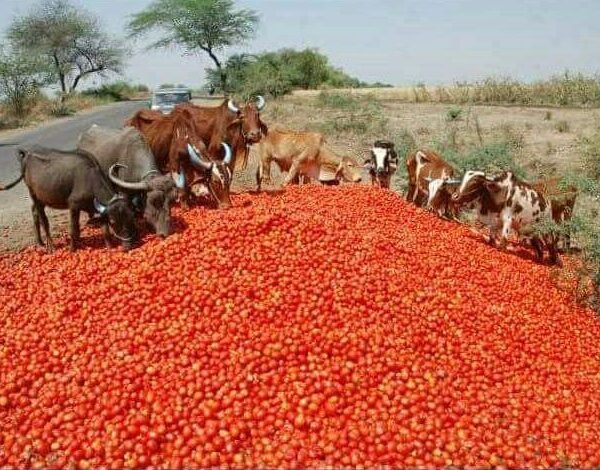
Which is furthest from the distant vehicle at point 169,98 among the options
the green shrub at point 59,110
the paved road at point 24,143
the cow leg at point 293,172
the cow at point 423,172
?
the cow at point 423,172

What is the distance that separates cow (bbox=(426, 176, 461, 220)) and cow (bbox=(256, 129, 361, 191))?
8.20 feet

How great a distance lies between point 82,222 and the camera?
33.5 feet

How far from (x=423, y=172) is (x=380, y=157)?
A: 1.52 meters

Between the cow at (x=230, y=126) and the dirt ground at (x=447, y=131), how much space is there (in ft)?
6.00

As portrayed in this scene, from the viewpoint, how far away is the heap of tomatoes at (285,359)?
4.42 m

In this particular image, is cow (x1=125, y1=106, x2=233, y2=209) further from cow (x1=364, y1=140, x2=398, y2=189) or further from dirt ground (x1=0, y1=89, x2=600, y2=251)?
cow (x1=364, y1=140, x2=398, y2=189)

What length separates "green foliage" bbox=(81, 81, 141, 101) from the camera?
195 ft

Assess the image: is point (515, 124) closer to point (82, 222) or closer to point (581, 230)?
point (581, 230)

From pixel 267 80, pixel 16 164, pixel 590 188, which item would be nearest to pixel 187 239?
pixel 590 188

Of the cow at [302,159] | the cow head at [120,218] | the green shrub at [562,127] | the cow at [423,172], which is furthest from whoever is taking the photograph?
the green shrub at [562,127]

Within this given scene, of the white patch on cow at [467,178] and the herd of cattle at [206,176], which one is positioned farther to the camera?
the white patch on cow at [467,178]

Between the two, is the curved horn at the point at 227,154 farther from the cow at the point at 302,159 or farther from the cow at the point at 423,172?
the cow at the point at 423,172

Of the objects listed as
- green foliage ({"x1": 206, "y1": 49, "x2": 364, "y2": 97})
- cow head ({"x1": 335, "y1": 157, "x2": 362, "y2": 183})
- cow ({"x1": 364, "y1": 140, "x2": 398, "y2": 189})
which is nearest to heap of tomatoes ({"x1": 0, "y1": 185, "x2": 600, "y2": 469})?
cow ({"x1": 364, "y1": 140, "x2": 398, "y2": 189})

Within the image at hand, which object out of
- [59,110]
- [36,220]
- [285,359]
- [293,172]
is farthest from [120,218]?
[59,110]
